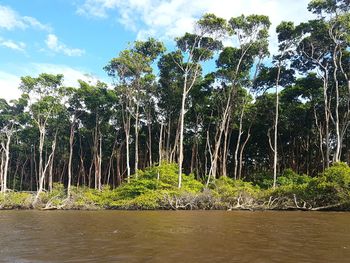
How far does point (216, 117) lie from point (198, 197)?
18.8m

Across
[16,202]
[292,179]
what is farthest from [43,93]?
[292,179]

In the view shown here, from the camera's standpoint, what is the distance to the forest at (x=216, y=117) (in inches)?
1019

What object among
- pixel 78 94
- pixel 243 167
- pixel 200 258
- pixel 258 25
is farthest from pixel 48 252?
pixel 243 167

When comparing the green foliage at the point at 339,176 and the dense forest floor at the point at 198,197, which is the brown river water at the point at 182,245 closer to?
the green foliage at the point at 339,176

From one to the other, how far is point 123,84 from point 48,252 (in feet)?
102

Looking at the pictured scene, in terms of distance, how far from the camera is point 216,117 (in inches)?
1690

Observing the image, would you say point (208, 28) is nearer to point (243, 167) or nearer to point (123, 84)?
point (123, 84)

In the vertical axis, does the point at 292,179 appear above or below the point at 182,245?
above

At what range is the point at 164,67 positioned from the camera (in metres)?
39.2

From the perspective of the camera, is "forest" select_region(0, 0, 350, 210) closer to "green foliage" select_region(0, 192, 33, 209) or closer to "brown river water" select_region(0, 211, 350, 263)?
"green foliage" select_region(0, 192, 33, 209)

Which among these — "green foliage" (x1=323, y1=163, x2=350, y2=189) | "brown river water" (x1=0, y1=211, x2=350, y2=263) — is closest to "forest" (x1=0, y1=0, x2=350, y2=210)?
"green foliage" (x1=323, y1=163, x2=350, y2=189)

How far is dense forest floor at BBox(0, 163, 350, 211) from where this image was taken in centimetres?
2338

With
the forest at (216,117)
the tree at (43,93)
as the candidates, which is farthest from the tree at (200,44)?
the tree at (43,93)

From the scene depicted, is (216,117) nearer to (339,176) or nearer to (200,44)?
(200,44)
